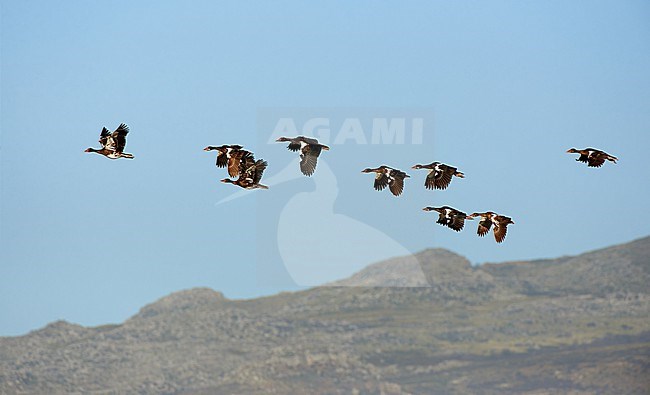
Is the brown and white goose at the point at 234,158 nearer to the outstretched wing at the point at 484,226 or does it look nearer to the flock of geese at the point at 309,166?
the flock of geese at the point at 309,166

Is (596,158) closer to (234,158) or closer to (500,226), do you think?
(500,226)

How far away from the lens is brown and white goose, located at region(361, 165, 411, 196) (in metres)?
46.1

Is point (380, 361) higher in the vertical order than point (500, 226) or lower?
lower

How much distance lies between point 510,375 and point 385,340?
27.6m

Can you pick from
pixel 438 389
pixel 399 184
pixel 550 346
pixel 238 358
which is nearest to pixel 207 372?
pixel 238 358

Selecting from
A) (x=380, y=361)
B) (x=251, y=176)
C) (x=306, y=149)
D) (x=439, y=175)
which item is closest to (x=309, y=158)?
(x=306, y=149)

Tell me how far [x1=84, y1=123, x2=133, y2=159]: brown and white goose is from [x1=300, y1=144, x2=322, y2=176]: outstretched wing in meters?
6.36

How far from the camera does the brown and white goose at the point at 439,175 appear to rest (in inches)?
1747

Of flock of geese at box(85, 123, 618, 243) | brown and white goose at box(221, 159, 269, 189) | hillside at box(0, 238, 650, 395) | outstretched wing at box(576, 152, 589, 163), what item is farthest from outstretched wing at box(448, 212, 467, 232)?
hillside at box(0, 238, 650, 395)

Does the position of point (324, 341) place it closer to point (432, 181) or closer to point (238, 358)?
point (238, 358)

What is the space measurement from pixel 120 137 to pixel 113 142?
0.30 meters

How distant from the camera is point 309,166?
44.6 m

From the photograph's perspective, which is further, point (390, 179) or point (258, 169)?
point (390, 179)

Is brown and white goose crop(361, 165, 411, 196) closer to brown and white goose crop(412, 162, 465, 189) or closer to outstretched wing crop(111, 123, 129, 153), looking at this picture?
brown and white goose crop(412, 162, 465, 189)
